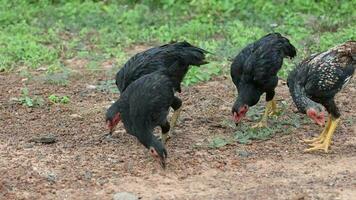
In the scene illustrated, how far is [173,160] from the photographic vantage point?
7434 mm

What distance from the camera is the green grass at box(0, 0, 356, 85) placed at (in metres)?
10.9

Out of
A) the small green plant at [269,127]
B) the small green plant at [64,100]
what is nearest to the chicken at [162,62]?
the small green plant at [269,127]

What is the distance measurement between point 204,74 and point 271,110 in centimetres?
154

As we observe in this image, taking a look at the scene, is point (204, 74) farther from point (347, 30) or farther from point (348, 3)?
point (348, 3)

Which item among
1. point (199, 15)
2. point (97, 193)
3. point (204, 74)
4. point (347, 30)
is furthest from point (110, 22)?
point (97, 193)

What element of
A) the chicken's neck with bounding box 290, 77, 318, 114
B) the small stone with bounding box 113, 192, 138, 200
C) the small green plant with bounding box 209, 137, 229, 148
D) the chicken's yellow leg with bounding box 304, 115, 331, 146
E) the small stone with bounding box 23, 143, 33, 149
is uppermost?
the chicken's neck with bounding box 290, 77, 318, 114

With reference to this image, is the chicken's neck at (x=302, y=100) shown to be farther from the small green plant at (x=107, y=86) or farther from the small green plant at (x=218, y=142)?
the small green plant at (x=107, y=86)

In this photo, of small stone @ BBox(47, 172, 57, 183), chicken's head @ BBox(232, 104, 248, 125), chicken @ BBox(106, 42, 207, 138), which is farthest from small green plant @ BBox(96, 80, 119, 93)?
small stone @ BBox(47, 172, 57, 183)

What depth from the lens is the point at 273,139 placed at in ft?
26.2

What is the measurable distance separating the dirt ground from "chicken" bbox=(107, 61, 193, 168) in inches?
10.1

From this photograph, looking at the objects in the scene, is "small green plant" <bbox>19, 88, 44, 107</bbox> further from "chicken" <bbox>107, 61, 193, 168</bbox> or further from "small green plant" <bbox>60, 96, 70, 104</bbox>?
"chicken" <bbox>107, 61, 193, 168</bbox>

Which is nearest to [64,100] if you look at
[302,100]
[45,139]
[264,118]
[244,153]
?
[45,139]

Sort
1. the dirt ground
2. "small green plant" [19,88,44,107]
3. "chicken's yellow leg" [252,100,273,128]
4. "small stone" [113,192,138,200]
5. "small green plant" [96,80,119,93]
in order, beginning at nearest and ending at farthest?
"small stone" [113,192,138,200] → the dirt ground → "chicken's yellow leg" [252,100,273,128] → "small green plant" [19,88,44,107] → "small green plant" [96,80,119,93]

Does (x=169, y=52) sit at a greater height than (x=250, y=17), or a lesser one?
greater
